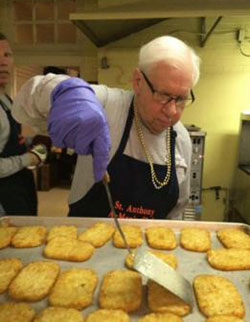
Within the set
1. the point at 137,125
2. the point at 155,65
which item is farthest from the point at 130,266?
the point at 155,65

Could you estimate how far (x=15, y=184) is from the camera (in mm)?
1992

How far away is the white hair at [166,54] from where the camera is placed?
3.88ft

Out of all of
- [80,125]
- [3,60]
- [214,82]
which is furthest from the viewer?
[214,82]

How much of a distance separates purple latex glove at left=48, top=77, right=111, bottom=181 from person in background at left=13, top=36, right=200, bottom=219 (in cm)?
5

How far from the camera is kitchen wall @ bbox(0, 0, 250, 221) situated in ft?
11.5

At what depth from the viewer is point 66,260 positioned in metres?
1.17

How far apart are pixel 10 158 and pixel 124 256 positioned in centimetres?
105

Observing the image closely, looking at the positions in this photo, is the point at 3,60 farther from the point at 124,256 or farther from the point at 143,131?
the point at 124,256

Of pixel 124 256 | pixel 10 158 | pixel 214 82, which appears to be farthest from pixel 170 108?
pixel 214 82

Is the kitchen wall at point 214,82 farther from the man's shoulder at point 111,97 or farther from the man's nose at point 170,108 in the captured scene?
the man's nose at point 170,108

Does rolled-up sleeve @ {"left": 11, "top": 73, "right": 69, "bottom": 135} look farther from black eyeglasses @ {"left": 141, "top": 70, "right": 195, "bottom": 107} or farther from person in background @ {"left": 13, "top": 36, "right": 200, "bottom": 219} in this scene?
black eyeglasses @ {"left": 141, "top": 70, "right": 195, "bottom": 107}

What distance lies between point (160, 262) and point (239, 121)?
2989 millimetres

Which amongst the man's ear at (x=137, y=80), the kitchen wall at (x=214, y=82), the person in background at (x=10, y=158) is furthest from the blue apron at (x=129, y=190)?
the kitchen wall at (x=214, y=82)

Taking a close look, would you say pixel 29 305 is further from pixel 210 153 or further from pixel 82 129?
pixel 210 153
